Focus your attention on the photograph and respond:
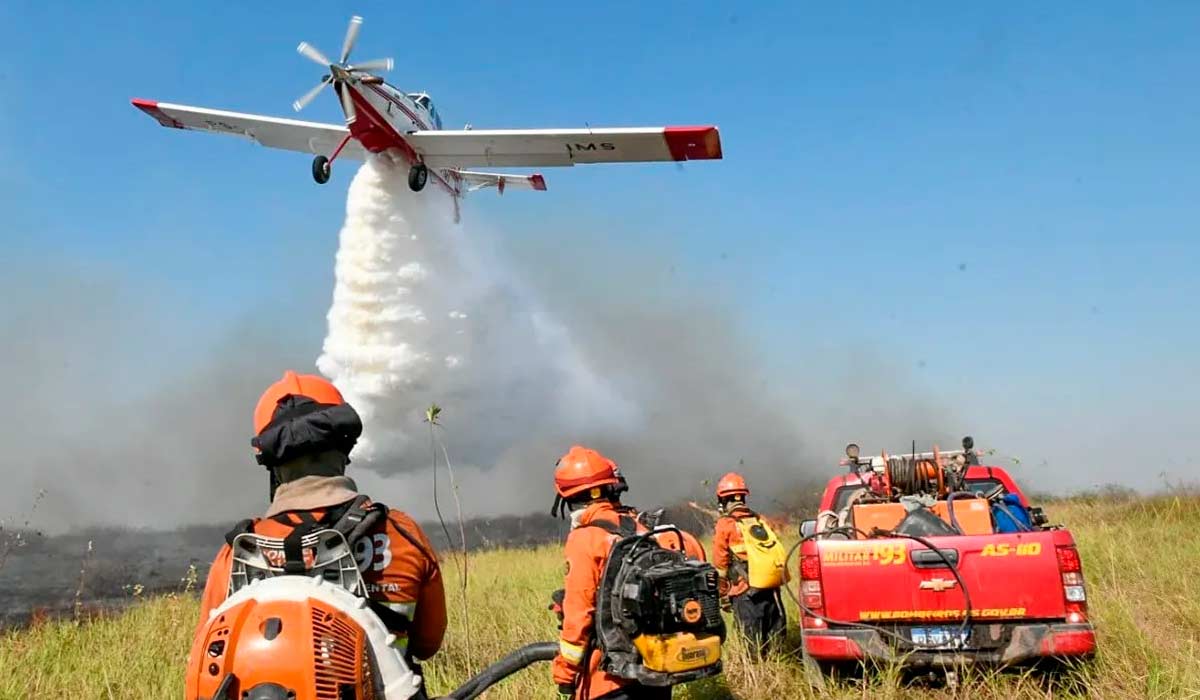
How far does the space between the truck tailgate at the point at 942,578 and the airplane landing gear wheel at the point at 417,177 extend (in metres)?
16.1

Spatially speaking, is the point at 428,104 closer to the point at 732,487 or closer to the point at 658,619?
the point at 732,487

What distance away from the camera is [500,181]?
25.2 meters

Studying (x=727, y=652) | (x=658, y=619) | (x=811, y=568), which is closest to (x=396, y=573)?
(x=658, y=619)

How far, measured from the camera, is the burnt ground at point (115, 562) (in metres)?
17.8

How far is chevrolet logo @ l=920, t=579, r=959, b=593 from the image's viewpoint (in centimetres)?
558

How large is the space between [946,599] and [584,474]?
9.70 feet

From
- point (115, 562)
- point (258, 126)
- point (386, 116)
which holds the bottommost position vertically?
point (115, 562)

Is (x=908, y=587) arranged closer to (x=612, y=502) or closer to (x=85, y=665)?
(x=612, y=502)

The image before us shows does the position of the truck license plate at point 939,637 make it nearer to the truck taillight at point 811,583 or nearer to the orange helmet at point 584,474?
the truck taillight at point 811,583

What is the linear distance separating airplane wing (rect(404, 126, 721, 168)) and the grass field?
10.2m

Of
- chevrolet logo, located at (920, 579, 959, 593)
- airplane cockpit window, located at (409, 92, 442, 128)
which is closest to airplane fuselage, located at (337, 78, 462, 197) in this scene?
airplane cockpit window, located at (409, 92, 442, 128)

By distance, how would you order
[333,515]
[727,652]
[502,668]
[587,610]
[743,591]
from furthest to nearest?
[743,591] → [727,652] → [587,610] → [502,668] → [333,515]

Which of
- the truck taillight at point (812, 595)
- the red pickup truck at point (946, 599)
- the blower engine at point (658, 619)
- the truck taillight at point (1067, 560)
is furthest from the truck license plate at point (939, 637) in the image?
the blower engine at point (658, 619)

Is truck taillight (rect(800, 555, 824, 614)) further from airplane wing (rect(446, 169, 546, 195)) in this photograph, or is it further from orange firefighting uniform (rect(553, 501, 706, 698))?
airplane wing (rect(446, 169, 546, 195))
